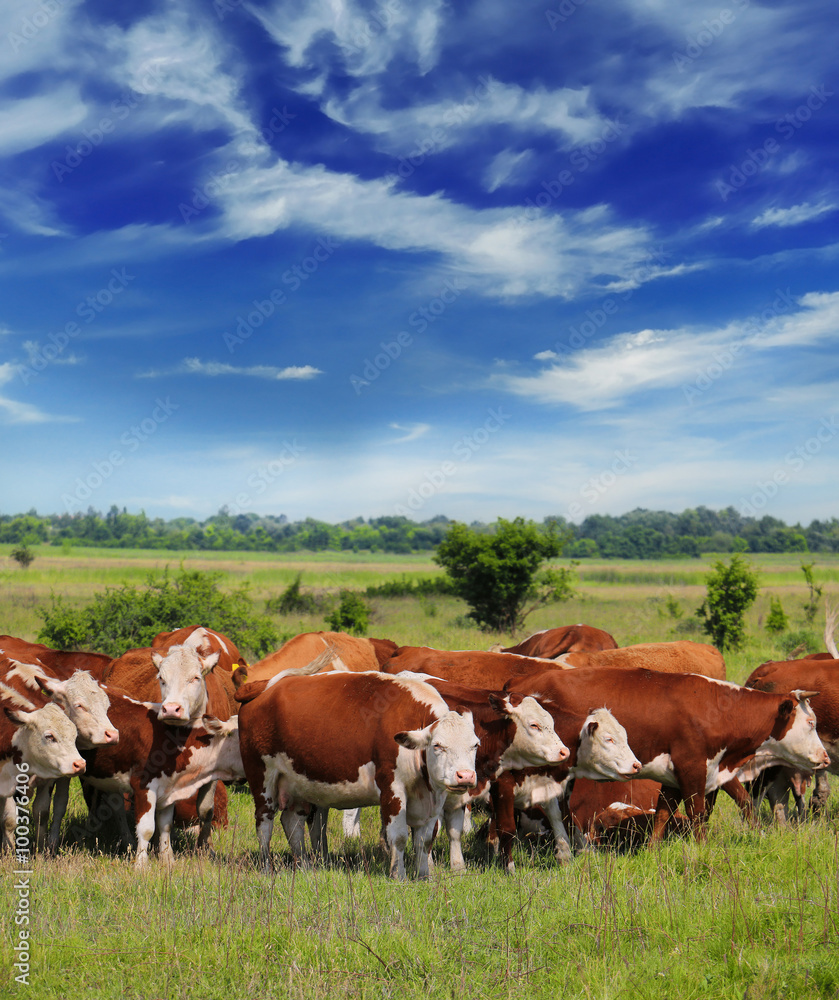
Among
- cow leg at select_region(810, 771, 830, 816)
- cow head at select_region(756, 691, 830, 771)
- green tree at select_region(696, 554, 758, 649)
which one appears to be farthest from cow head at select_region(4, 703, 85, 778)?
green tree at select_region(696, 554, 758, 649)

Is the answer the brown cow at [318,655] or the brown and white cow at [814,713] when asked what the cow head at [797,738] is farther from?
the brown cow at [318,655]

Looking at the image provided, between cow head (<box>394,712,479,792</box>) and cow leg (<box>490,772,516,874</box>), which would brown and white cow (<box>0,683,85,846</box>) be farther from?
cow leg (<box>490,772,516,874</box>)

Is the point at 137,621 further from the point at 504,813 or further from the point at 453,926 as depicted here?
the point at 453,926

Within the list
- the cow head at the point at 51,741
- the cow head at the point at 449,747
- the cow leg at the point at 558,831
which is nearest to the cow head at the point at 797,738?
the cow leg at the point at 558,831

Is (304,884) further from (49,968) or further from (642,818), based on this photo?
(642,818)

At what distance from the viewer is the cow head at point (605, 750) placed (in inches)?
286

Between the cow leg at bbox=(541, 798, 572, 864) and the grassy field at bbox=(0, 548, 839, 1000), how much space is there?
0.15 meters

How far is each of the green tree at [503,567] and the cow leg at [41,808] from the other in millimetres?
22491

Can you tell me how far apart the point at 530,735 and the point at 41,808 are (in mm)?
4857

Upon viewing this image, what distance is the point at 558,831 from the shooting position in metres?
7.57

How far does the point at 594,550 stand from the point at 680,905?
4909 inches

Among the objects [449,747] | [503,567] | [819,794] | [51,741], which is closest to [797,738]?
[819,794]

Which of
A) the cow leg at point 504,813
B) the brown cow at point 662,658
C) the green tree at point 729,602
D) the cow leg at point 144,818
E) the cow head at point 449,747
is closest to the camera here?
the cow head at point 449,747

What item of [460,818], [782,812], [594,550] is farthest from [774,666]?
[594,550]
